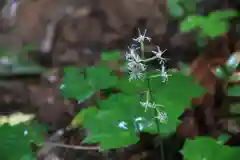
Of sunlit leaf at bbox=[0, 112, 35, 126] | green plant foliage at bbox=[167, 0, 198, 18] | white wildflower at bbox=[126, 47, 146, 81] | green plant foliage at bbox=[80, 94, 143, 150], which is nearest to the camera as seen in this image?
white wildflower at bbox=[126, 47, 146, 81]

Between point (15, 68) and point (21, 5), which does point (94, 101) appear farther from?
point (21, 5)

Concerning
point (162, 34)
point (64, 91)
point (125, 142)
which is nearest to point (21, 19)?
point (162, 34)

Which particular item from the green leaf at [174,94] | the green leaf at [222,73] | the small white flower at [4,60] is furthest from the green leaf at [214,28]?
the small white flower at [4,60]

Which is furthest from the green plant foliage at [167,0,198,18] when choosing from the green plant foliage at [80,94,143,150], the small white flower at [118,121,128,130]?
the small white flower at [118,121,128,130]

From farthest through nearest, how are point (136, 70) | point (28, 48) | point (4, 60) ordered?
point (28, 48)
point (4, 60)
point (136, 70)

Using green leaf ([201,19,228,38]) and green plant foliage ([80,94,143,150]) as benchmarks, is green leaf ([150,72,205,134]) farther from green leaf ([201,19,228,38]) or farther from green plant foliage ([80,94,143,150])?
green leaf ([201,19,228,38])

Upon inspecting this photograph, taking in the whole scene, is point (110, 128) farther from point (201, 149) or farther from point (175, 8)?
point (175, 8)

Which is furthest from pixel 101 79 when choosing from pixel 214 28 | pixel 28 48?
pixel 28 48
